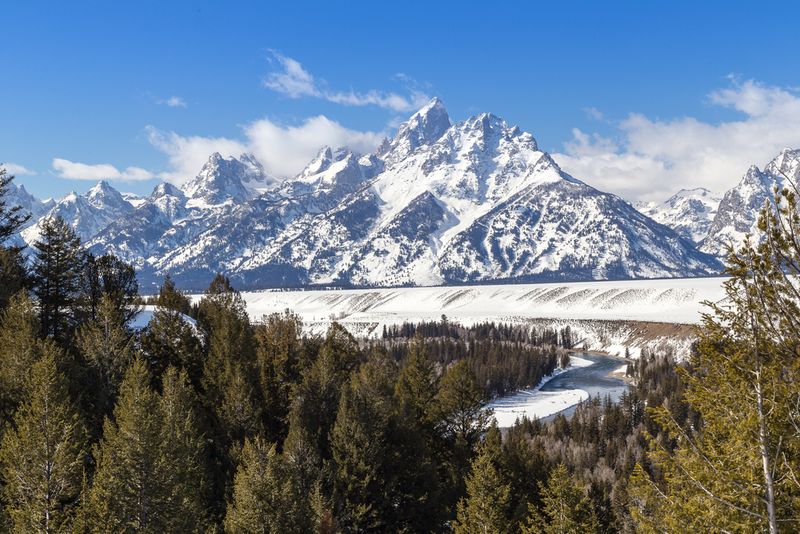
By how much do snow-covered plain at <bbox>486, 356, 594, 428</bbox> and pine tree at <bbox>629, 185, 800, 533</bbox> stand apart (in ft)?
303

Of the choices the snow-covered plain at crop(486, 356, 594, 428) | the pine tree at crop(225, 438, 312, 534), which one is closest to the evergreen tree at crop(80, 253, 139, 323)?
the pine tree at crop(225, 438, 312, 534)

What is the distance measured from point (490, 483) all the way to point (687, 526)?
18.4m

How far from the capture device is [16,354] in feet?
117

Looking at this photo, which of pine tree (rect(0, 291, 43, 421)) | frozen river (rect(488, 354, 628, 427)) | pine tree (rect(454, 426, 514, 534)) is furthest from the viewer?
frozen river (rect(488, 354, 628, 427))

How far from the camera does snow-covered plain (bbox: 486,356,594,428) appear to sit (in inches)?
4449

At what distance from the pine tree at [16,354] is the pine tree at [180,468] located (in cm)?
861

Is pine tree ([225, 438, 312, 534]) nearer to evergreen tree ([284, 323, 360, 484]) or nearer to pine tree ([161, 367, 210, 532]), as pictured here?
pine tree ([161, 367, 210, 532])

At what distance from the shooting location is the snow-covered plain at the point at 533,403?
113 metres

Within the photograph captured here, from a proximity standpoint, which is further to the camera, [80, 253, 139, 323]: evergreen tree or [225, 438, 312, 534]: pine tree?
[80, 253, 139, 323]: evergreen tree

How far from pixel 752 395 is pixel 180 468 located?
945 inches

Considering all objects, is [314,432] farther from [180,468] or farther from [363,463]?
[180,468]

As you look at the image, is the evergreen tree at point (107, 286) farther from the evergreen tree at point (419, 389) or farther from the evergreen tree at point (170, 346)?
the evergreen tree at point (419, 389)

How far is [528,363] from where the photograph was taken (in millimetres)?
155500

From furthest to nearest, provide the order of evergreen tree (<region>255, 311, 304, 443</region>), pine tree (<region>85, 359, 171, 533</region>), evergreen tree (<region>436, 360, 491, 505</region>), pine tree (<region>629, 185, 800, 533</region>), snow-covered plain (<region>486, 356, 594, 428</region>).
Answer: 1. snow-covered plain (<region>486, 356, 594, 428</region>)
2. evergreen tree (<region>255, 311, 304, 443</region>)
3. evergreen tree (<region>436, 360, 491, 505</region>)
4. pine tree (<region>85, 359, 171, 533</region>)
5. pine tree (<region>629, 185, 800, 533</region>)
